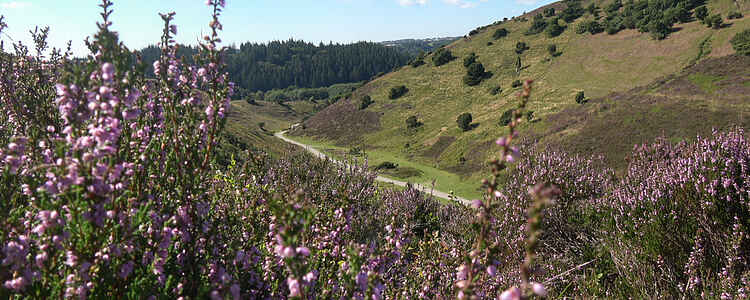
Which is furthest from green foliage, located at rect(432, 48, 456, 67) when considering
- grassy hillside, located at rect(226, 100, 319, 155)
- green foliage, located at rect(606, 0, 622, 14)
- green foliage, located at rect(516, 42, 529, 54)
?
grassy hillside, located at rect(226, 100, 319, 155)

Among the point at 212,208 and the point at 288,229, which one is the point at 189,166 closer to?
the point at 212,208

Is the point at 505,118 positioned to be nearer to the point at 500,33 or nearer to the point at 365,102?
the point at 365,102

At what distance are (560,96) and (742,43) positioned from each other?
47.9 ft

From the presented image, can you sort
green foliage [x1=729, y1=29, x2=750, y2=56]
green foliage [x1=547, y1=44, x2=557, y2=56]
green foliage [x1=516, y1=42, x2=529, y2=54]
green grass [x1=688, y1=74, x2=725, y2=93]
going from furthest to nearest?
green foliage [x1=516, y1=42, x2=529, y2=54] < green foliage [x1=547, y1=44, x2=557, y2=56] < green foliage [x1=729, y1=29, x2=750, y2=56] < green grass [x1=688, y1=74, x2=725, y2=93]

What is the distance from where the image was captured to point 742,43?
32.8m

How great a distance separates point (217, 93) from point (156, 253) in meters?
1.30

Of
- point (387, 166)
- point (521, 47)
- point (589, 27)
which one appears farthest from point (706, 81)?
point (521, 47)

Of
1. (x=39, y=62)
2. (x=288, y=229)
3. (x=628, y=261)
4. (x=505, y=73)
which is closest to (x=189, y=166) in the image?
(x=288, y=229)

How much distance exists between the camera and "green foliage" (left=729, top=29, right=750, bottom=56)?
30.6m

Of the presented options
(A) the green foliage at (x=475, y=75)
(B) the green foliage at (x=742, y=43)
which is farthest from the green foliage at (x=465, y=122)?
(B) the green foliage at (x=742, y=43)

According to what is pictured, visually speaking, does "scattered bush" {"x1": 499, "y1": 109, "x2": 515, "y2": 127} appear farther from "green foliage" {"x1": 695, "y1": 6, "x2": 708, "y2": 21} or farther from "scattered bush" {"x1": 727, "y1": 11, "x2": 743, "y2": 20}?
"green foliage" {"x1": 695, "y1": 6, "x2": 708, "y2": 21}

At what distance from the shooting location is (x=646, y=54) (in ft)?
145

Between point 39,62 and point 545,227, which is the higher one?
point 39,62

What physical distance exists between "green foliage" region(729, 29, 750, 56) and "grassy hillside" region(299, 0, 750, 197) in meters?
1.31
